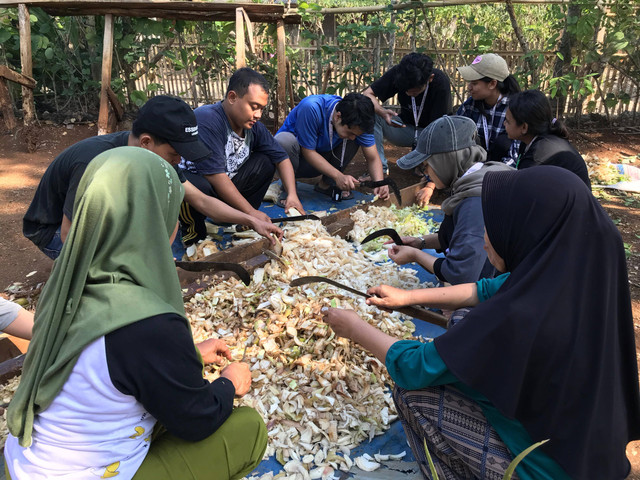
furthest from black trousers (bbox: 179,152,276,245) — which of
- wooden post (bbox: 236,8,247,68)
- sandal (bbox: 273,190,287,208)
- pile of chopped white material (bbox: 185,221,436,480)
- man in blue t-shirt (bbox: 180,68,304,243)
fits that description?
wooden post (bbox: 236,8,247,68)

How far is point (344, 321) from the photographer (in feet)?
6.88

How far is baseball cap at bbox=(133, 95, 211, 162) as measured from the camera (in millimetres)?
2605

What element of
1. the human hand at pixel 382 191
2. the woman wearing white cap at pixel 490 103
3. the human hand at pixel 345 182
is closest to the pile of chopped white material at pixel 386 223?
the human hand at pixel 382 191

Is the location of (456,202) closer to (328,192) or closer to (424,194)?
(424,194)

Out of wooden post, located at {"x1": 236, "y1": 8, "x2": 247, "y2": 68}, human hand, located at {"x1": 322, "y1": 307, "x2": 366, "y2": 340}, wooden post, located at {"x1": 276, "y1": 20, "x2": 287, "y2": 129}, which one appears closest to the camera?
human hand, located at {"x1": 322, "y1": 307, "x2": 366, "y2": 340}

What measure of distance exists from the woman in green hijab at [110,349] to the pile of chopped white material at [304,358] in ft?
2.55

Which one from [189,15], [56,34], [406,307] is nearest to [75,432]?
[406,307]

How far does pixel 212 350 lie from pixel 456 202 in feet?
5.32

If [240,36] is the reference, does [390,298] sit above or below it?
below

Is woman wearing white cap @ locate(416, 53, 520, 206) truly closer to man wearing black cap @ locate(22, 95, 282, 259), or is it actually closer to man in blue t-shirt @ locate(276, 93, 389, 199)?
man in blue t-shirt @ locate(276, 93, 389, 199)

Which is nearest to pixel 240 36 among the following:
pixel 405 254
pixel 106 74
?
pixel 106 74

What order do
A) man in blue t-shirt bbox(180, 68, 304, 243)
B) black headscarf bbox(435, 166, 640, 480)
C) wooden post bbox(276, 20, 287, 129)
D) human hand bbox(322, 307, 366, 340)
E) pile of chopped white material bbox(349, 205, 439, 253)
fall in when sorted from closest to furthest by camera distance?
1. black headscarf bbox(435, 166, 640, 480)
2. human hand bbox(322, 307, 366, 340)
3. man in blue t-shirt bbox(180, 68, 304, 243)
4. pile of chopped white material bbox(349, 205, 439, 253)
5. wooden post bbox(276, 20, 287, 129)

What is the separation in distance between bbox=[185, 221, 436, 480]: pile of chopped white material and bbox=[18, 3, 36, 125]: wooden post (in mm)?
5212

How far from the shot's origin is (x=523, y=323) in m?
1.45
